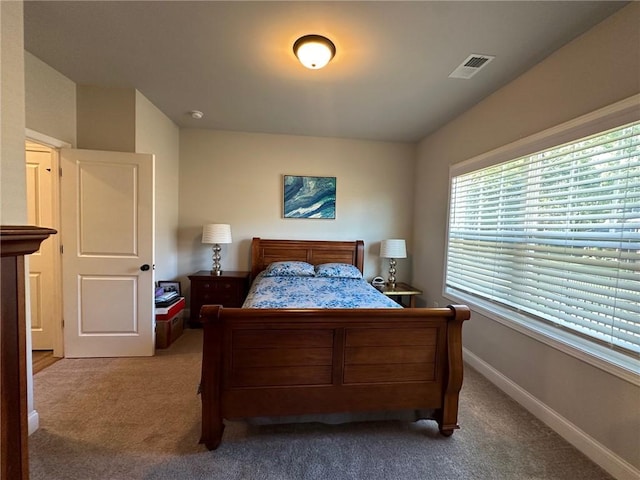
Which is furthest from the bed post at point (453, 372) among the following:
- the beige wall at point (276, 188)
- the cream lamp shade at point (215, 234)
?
the cream lamp shade at point (215, 234)

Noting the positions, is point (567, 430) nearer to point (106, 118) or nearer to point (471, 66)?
point (471, 66)

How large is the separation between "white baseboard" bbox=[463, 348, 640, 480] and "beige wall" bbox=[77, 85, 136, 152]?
13.2ft

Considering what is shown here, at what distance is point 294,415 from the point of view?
165 centimetres

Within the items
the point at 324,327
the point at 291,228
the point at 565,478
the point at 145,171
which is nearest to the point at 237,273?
the point at 291,228

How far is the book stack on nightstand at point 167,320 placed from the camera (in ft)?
9.46

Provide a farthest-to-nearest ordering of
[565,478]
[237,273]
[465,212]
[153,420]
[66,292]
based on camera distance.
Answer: [237,273] < [465,212] < [66,292] < [153,420] < [565,478]

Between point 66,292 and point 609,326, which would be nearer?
point 609,326

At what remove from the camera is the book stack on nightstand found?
9.46ft

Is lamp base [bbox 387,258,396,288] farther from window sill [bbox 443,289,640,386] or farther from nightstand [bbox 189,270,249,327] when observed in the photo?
nightstand [bbox 189,270,249,327]

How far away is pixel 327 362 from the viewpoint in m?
1.67

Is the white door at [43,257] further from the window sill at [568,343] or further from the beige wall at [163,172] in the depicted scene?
the window sill at [568,343]

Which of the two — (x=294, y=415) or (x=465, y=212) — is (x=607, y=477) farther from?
(x=465, y=212)

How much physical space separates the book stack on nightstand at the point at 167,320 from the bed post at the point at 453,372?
2.69 metres

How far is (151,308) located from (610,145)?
3804 millimetres
